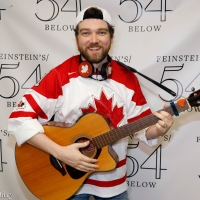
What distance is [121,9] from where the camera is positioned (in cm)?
154

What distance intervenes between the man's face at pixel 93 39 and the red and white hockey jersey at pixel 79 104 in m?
0.09

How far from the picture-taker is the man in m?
1.20

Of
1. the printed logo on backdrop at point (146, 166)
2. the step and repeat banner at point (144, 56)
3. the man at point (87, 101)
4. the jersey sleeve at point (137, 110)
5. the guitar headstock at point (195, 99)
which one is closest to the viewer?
the guitar headstock at point (195, 99)

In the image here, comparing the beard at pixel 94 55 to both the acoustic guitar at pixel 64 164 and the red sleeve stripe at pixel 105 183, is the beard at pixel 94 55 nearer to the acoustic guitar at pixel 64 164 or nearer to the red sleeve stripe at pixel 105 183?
the acoustic guitar at pixel 64 164

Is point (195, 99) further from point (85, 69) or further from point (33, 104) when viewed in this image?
point (33, 104)

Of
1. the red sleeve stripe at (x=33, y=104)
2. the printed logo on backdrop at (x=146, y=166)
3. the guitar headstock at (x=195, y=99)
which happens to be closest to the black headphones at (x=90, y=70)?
the red sleeve stripe at (x=33, y=104)

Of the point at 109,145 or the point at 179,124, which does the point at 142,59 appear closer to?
the point at 179,124

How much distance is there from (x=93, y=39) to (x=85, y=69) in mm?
135

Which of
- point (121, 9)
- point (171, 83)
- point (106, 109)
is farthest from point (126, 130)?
point (121, 9)

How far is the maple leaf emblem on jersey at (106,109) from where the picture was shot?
1237 mm

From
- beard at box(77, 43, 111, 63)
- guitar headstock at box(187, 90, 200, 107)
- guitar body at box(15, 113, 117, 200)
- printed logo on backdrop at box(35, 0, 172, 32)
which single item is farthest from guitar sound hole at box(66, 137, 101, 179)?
printed logo on backdrop at box(35, 0, 172, 32)

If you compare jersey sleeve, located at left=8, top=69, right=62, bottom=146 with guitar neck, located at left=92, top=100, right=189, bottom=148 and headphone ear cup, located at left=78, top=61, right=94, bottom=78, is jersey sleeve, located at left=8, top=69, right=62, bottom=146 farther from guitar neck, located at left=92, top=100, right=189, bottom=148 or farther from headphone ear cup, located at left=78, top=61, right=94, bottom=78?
guitar neck, located at left=92, top=100, right=189, bottom=148

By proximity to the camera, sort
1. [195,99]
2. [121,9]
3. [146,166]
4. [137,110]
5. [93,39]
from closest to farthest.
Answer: [195,99] → [93,39] → [137,110] → [121,9] → [146,166]

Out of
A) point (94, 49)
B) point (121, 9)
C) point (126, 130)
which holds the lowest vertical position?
point (126, 130)
